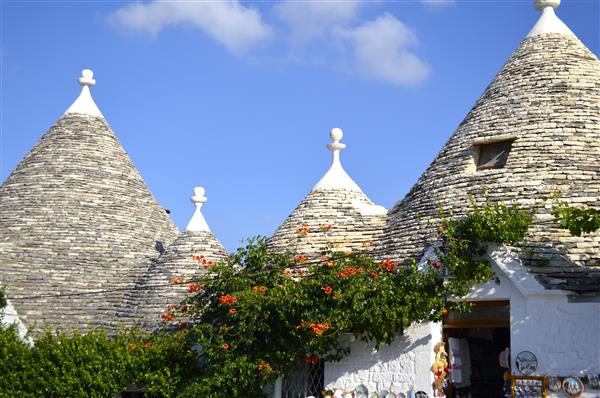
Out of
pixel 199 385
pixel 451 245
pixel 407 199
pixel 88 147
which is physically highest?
pixel 88 147

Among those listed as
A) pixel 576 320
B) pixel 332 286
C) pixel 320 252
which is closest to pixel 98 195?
pixel 320 252

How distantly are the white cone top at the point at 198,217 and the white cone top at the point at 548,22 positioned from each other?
7.86 meters

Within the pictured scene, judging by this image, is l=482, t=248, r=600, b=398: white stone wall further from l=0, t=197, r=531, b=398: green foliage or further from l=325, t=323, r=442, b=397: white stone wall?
l=325, t=323, r=442, b=397: white stone wall

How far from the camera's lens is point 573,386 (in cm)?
1292

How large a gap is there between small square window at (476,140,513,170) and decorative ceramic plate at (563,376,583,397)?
4.39m

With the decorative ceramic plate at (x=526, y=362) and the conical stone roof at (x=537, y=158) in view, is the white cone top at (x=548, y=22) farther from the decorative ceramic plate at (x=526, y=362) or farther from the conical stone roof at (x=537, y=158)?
the decorative ceramic plate at (x=526, y=362)

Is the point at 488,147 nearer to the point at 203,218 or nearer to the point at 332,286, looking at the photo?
the point at 332,286

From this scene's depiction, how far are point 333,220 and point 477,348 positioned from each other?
3597mm

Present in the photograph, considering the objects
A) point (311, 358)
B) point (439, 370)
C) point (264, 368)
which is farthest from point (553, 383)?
point (264, 368)

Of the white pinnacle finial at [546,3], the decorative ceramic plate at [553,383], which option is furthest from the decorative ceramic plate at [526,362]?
the white pinnacle finial at [546,3]

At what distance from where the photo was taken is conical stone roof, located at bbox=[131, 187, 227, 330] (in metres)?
19.1

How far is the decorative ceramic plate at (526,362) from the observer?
520 inches

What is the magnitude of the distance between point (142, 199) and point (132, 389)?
597 cm

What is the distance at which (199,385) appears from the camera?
50.9 ft
